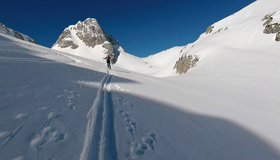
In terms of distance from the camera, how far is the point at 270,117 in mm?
9961

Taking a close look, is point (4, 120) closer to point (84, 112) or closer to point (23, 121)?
point (23, 121)

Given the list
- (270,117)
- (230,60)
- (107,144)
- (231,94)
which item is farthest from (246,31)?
(107,144)

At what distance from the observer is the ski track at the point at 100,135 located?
482 centimetres

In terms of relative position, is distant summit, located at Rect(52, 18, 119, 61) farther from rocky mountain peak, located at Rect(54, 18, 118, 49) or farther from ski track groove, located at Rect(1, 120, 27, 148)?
ski track groove, located at Rect(1, 120, 27, 148)

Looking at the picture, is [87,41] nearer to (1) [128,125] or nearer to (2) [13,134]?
(1) [128,125]

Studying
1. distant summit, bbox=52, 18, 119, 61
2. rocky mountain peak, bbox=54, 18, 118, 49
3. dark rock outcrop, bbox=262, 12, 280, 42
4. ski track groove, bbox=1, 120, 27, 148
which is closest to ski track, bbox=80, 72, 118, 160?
ski track groove, bbox=1, 120, 27, 148

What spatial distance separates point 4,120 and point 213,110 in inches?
303

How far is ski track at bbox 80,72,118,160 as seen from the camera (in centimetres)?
482

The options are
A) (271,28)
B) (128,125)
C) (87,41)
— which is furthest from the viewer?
(87,41)

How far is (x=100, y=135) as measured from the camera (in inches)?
226

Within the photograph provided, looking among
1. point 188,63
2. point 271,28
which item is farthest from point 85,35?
point 271,28

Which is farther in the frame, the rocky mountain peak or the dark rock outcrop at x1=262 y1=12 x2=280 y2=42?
the rocky mountain peak

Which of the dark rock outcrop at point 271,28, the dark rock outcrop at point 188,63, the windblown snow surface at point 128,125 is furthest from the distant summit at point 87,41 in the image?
the windblown snow surface at point 128,125

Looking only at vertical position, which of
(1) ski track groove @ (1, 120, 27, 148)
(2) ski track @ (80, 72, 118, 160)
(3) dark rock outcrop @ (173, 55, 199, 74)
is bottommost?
(1) ski track groove @ (1, 120, 27, 148)
